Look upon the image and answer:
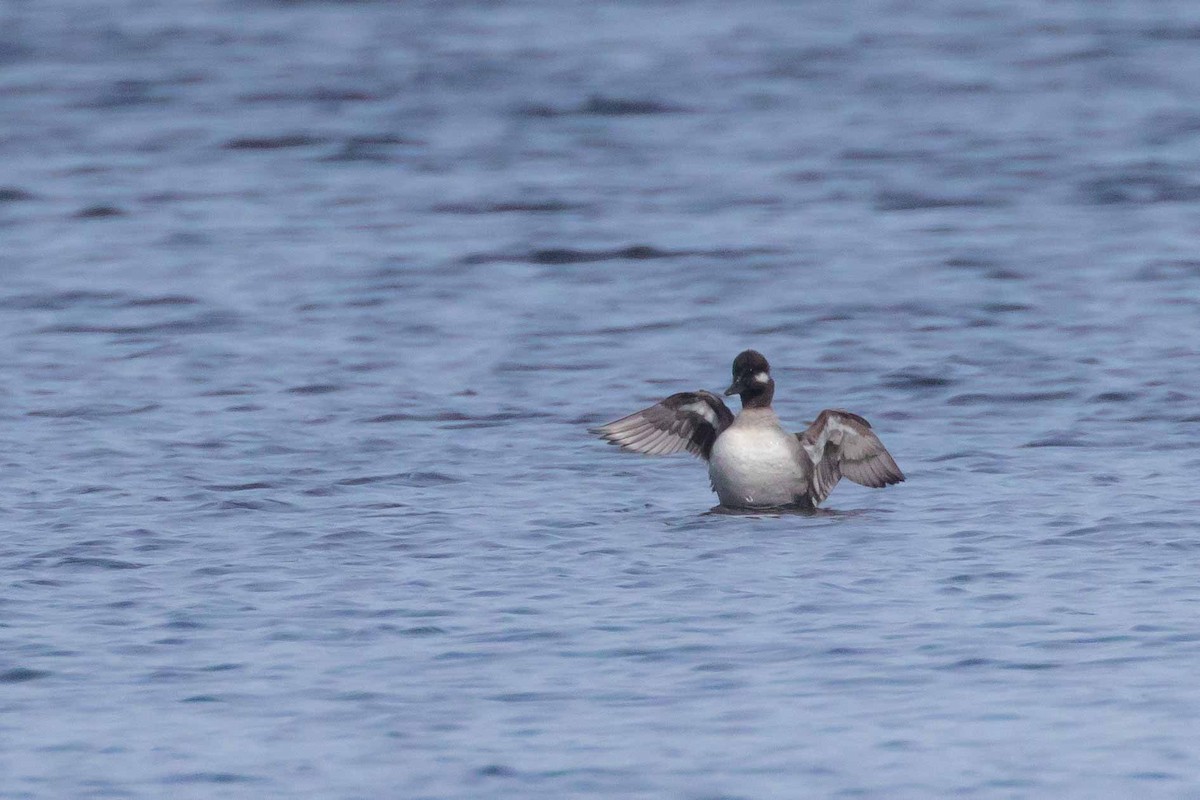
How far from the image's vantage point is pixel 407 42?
32.4 metres

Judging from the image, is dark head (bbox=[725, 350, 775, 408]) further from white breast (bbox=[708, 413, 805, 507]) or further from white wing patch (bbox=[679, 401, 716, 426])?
white wing patch (bbox=[679, 401, 716, 426])

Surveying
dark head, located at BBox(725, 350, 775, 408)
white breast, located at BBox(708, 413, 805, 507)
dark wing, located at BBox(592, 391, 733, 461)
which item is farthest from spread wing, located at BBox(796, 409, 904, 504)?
dark wing, located at BBox(592, 391, 733, 461)

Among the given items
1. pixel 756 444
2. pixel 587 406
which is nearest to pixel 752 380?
pixel 756 444

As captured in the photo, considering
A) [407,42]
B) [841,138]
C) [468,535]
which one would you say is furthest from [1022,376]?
[407,42]

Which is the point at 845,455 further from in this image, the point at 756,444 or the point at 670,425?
the point at 670,425

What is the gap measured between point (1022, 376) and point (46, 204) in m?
11.6

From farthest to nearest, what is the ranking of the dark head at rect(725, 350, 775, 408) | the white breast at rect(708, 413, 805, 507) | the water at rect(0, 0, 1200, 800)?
1. the dark head at rect(725, 350, 775, 408)
2. the white breast at rect(708, 413, 805, 507)
3. the water at rect(0, 0, 1200, 800)

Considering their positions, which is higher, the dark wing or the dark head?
the dark head

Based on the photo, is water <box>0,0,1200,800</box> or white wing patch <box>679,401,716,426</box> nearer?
water <box>0,0,1200,800</box>

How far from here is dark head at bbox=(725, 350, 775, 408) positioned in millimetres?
11867

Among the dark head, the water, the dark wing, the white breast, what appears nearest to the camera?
the water

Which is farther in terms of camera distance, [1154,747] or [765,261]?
[765,261]

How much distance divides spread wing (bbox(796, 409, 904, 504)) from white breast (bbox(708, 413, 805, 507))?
0.59 ft

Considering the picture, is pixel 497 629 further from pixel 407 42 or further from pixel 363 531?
pixel 407 42
